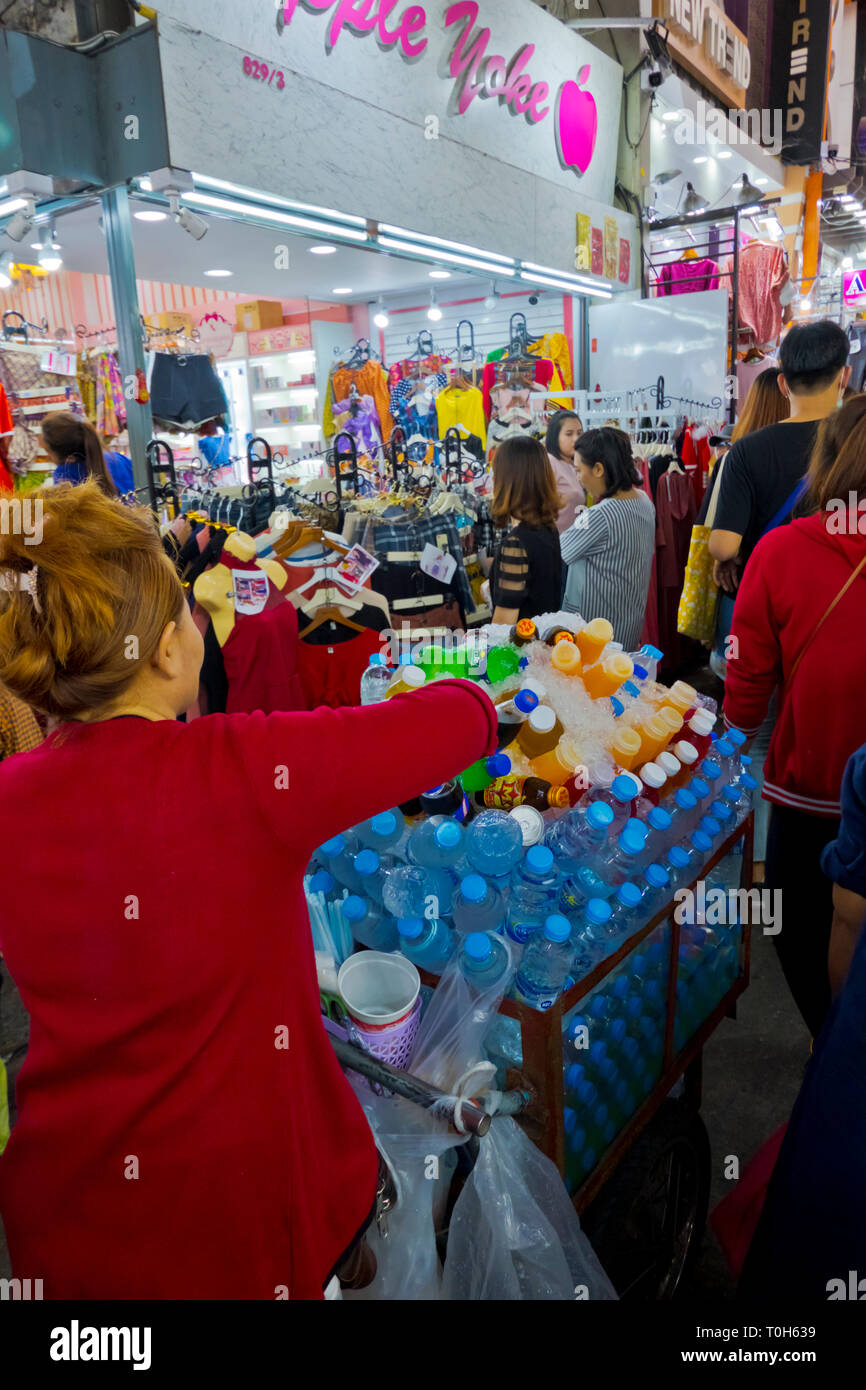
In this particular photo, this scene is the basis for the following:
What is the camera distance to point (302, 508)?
378 cm

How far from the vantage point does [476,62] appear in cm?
516

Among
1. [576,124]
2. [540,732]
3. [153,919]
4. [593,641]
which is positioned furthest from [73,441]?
[576,124]

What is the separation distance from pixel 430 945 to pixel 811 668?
1.08 meters

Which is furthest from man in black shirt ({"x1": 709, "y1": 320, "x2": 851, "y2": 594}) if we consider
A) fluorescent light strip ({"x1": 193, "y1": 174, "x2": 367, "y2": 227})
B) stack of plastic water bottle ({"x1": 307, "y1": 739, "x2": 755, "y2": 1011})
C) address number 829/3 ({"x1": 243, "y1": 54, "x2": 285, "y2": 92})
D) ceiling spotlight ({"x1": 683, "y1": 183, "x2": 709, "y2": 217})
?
ceiling spotlight ({"x1": 683, "y1": 183, "x2": 709, "y2": 217})

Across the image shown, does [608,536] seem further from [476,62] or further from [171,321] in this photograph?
[171,321]

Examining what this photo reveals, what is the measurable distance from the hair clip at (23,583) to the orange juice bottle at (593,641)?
48.5 inches

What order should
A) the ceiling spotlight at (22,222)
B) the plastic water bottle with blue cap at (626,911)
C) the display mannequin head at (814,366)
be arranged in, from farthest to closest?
the ceiling spotlight at (22,222), the display mannequin head at (814,366), the plastic water bottle with blue cap at (626,911)

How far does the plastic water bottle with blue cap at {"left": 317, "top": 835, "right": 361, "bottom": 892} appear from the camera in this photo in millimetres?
1537

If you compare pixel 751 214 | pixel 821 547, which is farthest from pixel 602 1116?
pixel 751 214

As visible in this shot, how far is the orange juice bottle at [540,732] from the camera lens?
5.19ft

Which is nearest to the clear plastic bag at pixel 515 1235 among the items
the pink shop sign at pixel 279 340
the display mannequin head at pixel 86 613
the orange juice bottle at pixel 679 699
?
the display mannequin head at pixel 86 613

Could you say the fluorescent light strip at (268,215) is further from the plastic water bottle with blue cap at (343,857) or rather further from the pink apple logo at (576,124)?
the plastic water bottle with blue cap at (343,857)
